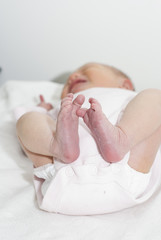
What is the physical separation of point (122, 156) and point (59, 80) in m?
1.10

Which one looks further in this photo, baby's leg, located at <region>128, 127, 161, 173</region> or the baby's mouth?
the baby's mouth

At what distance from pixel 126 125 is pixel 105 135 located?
10 cm

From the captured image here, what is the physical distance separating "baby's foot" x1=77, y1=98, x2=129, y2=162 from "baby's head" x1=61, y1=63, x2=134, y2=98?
50 centimetres

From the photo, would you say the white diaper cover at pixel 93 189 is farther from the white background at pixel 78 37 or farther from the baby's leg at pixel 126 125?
the white background at pixel 78 37

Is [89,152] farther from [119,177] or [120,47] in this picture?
[120,47]

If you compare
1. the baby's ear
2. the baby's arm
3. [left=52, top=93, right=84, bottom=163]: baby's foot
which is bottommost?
the baby's arm

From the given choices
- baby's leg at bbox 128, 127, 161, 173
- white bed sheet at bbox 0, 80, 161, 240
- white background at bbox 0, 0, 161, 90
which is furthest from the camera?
white background at bbox 0, 0, 161, 90

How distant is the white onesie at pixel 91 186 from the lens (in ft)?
2.58

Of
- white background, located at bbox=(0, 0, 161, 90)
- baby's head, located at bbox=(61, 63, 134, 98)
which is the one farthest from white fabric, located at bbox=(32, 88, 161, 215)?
white background, located at bbox=(0, 0, 161, 90)

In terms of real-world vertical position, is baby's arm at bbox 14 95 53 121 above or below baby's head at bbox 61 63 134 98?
below

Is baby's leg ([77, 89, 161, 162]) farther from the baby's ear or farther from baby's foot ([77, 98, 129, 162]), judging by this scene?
the baby's ear

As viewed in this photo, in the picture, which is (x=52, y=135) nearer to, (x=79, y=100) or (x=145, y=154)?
(x=79, y=100)

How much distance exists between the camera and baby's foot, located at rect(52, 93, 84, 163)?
2.64 ft

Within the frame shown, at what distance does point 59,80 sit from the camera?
6.02 ft
